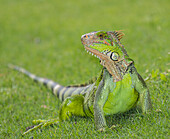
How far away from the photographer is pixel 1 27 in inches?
477

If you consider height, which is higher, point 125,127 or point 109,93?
point 109,93

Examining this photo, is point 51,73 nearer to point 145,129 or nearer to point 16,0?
point 145,129

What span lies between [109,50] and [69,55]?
4.95 m

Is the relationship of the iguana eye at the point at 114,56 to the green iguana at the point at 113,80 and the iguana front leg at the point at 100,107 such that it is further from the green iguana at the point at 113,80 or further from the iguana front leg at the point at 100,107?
the iguana front leg at the point at 100,107

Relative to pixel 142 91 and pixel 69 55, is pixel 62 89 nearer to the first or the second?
pixel 142 91

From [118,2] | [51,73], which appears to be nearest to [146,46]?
[51,73]

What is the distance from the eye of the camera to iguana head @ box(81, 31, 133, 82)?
2.99 m

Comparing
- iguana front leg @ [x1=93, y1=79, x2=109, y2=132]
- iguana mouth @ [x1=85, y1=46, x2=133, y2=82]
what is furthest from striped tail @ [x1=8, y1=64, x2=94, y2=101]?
iguana mouth @ [x1=85, y1=46, x2=133, y2=82]

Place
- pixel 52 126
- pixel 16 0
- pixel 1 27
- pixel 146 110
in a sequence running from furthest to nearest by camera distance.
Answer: pixel 16 0, pixel 1 27, pixel 52 126, pixel 146 110

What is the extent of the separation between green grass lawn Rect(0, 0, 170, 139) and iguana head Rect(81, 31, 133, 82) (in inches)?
9.1

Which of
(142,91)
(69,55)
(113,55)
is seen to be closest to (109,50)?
(113,55)

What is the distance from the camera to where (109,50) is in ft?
9.90

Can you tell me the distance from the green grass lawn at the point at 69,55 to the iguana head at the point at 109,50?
0.23 m

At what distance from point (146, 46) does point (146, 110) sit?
415 cm
